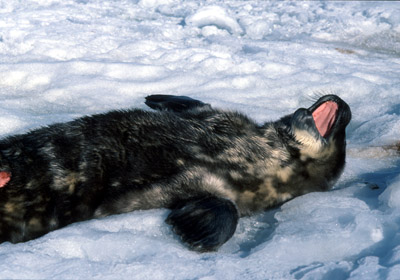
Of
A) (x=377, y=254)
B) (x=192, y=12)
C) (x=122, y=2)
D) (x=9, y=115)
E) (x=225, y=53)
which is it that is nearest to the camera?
(x=377, y=254)

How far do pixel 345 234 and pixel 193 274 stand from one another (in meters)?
0.68

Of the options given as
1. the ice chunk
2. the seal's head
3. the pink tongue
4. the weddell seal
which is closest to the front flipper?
the weddell seal

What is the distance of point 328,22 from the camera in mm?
6590

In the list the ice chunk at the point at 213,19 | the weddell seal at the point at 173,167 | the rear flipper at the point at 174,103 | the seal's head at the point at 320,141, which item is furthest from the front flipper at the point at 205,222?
the ice chunk at the point at 213,19

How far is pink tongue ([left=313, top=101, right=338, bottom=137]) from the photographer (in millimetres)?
2639

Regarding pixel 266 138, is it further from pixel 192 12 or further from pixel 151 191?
pixel 192 12

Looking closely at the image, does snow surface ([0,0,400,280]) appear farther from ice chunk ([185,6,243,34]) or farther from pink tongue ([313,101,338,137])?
pink tongue ([313,101,338,137])

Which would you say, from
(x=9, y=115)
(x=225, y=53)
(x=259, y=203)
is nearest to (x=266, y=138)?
(x=259, y=203)

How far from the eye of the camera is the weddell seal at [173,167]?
2.15 metres

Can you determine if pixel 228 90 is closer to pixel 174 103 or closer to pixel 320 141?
pixel 174 103

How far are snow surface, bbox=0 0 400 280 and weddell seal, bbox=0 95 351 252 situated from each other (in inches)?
3.8

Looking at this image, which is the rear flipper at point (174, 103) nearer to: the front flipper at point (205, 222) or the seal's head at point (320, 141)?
the seal's head at point (320, 141)

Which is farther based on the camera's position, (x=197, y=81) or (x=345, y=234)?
(x=197, y=81)

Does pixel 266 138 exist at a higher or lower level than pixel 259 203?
higher
